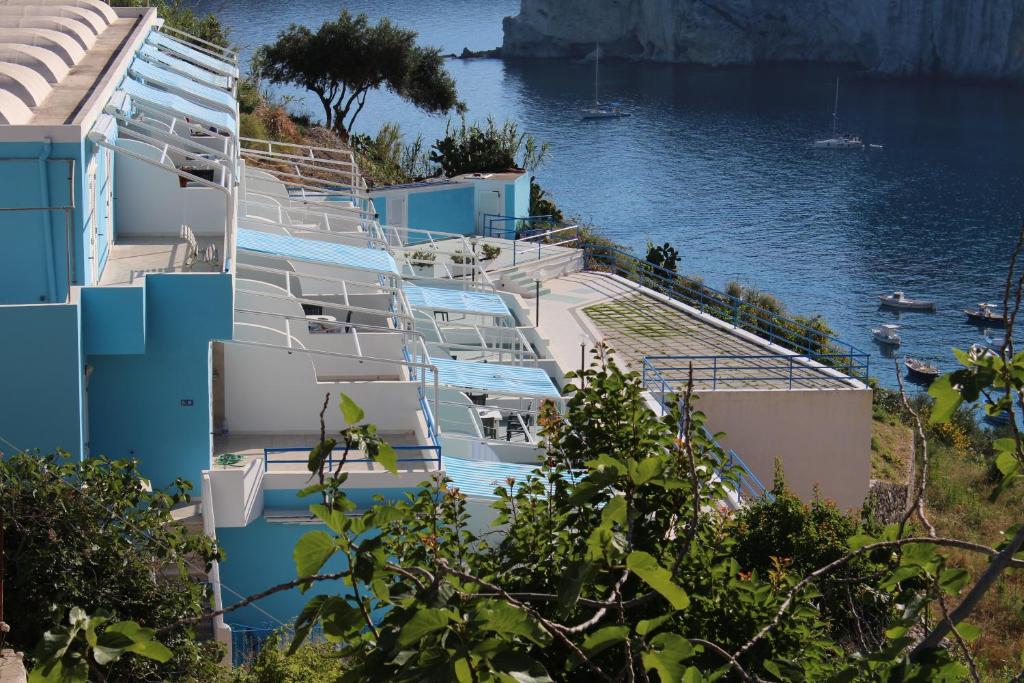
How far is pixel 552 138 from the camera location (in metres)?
84.2

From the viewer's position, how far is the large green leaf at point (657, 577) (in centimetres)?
495

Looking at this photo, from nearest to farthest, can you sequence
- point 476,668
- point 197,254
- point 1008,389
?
point 476,668 < point 1008,389 < point 197,254

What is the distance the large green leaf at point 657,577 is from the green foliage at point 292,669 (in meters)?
4.15

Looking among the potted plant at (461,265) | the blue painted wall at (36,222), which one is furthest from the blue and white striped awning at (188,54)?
the blue painted wall at (36,222)

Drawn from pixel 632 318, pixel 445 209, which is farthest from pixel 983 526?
pixel 445 209

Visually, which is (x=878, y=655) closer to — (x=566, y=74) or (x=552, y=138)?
(x=552, y=138)

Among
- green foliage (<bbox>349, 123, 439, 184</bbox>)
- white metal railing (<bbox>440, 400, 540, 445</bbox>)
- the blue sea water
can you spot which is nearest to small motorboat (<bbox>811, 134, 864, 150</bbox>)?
the blue sea water

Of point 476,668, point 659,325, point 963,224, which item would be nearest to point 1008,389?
point 476,668

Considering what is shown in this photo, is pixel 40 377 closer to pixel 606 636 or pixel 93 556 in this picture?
pixel 93 556

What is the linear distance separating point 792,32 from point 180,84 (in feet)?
319

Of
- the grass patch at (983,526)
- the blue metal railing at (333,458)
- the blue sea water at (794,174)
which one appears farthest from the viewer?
the blue sea water at (794,174)

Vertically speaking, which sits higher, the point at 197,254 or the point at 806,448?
the point at 197,254

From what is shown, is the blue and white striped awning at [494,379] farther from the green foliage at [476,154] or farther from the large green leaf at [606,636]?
the green foliage at [476,154]

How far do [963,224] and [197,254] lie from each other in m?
58.0
